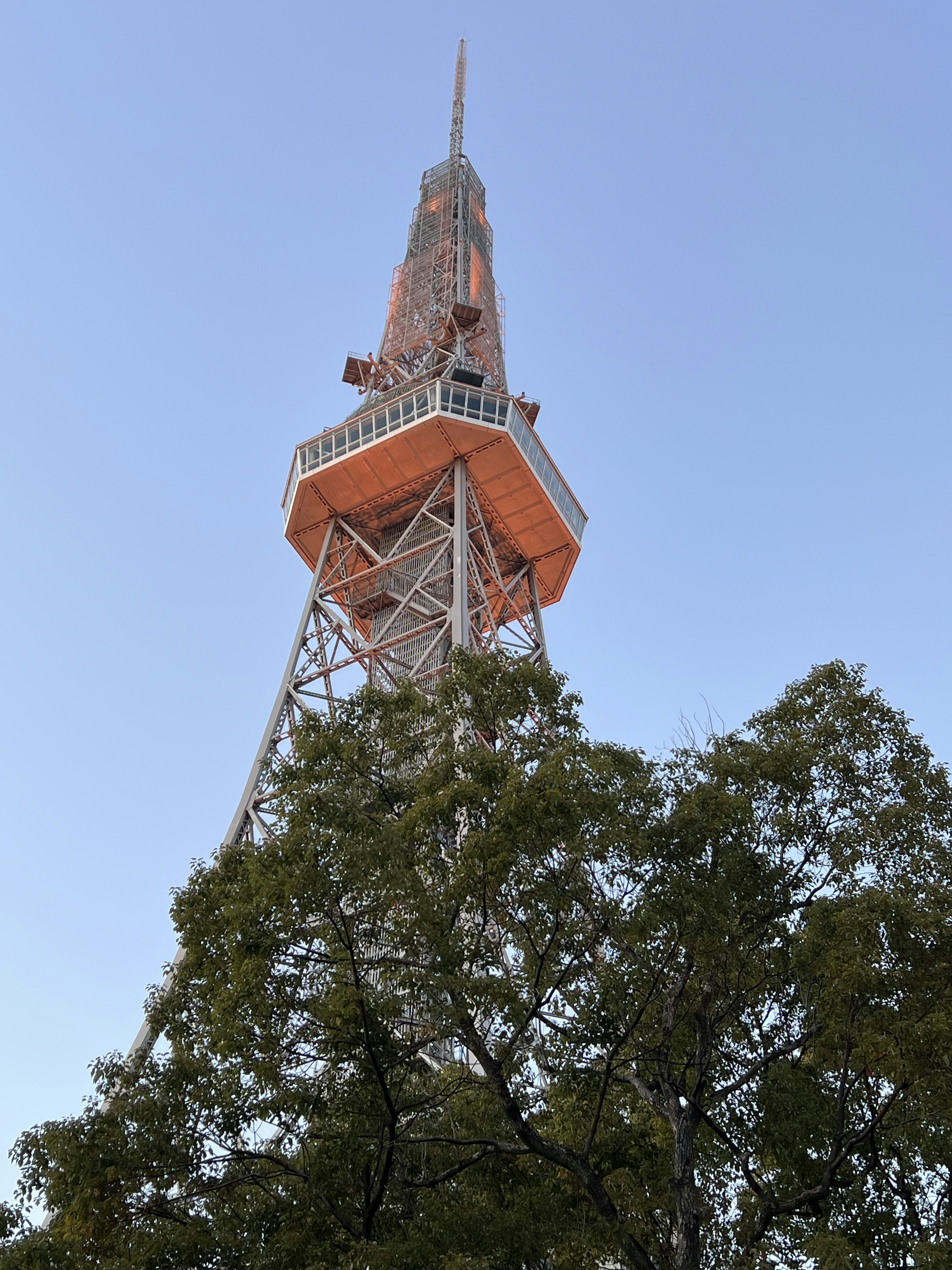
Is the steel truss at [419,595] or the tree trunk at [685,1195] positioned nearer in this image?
the tree trunk at [685,1195]

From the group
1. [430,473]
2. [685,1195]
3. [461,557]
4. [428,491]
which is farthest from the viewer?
[428,491]

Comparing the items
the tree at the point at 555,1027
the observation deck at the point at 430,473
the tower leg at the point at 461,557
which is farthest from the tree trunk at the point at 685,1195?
the observation deck at the point at 430,473

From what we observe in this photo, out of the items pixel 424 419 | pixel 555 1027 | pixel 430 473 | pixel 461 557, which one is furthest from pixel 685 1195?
pixel 430 473

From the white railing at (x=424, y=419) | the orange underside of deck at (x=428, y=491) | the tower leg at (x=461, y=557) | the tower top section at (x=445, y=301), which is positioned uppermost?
the tower top section at (x=445, y=301)

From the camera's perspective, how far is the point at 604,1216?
10.7 meters

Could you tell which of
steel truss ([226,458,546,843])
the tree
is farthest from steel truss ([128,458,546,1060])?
the tree

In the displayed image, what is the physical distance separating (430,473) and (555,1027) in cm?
2731

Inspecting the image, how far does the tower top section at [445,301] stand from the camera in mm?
43250

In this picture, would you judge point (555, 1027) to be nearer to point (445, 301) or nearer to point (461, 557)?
point (461, 557)

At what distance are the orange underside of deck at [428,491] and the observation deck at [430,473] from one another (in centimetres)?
3

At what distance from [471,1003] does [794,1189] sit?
352cm

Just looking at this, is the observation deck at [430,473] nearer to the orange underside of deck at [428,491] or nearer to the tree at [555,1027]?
the orange underside of deck at [428,491]

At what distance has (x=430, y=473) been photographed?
37.5 meters

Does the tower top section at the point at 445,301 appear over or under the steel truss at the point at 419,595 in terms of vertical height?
over
